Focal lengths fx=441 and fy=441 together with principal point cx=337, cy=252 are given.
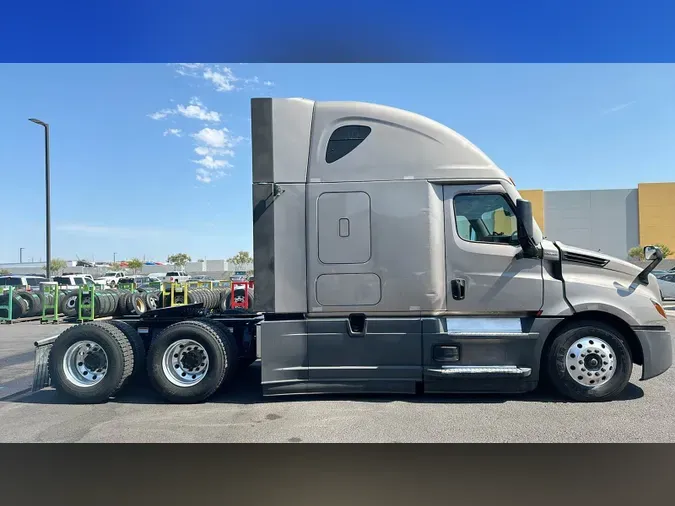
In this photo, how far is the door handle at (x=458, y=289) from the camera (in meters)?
5.49

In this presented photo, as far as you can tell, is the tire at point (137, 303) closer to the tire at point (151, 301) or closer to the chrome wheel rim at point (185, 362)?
the tire at point (151, 301)

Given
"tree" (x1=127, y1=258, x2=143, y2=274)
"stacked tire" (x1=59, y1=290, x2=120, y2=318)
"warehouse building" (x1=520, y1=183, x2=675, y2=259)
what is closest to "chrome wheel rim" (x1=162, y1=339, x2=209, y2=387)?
"stacked tire" (x1=59, y1=290, x2=120, y2=318)

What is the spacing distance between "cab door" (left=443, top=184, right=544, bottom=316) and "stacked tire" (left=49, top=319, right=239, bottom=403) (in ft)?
10.1

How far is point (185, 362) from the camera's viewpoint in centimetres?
586

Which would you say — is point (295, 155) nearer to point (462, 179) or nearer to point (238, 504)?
point (462, 179)

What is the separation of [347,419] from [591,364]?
10.2 feet

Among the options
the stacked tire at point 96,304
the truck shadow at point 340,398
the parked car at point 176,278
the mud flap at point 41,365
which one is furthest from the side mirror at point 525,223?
the parked car at point 176,278

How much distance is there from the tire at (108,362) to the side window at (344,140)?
365 cm

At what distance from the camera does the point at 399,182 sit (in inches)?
216

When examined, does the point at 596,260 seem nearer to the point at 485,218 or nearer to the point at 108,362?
the point at 485,218

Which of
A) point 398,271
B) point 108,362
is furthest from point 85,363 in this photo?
point 398,271

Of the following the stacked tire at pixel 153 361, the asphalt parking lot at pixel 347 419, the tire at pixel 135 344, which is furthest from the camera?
the tire at pixel 135 344

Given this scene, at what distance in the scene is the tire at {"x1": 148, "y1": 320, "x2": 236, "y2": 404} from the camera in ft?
18.6

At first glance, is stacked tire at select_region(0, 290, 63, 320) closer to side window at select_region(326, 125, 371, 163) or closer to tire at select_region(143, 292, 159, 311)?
tire at select_region(143, 292, 159, 311)
